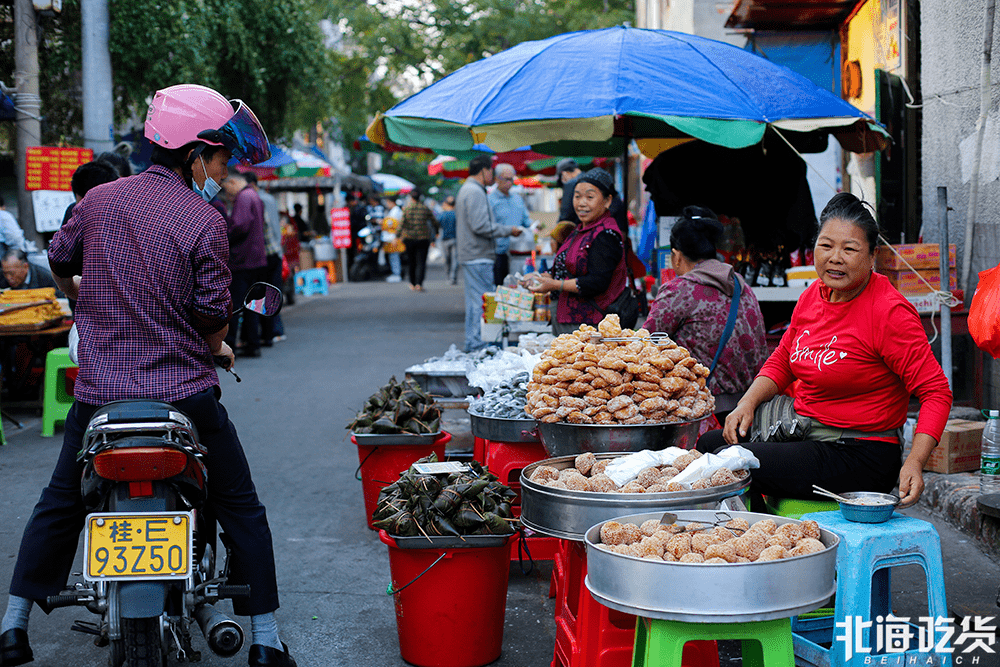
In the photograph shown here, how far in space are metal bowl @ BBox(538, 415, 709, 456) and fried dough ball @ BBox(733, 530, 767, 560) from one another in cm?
123

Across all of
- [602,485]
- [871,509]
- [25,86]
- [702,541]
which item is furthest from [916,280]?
[25,86]

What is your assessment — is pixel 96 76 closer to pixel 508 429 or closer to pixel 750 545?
pixel 508 429

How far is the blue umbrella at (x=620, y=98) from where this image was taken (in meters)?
5.92

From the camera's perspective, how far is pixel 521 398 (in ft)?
16.3

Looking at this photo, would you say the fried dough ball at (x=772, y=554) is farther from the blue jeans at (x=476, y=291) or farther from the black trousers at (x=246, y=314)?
the black trousers at (x=246, y=314)

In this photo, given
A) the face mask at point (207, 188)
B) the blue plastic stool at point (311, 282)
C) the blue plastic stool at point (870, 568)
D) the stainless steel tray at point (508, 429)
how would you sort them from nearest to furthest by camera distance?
the blue plastic stool at point (870, 568) → the face mask at point (207, 188) → the stainless steel tray at point (508, 429) → the blue plastic stool at point (311, 282)

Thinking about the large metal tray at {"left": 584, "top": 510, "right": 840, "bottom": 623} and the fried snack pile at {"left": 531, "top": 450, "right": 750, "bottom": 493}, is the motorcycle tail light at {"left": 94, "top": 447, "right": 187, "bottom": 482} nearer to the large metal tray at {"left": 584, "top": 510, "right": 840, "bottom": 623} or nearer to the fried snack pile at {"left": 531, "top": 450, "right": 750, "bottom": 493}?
the fried snack pile at {"left": 531, "top": 450, "right": 750, "bottom": 493}

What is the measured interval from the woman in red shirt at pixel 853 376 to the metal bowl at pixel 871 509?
31cm

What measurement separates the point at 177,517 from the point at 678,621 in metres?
1.70

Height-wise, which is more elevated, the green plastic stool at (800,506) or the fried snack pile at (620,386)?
the fried snack pile at (620,386)

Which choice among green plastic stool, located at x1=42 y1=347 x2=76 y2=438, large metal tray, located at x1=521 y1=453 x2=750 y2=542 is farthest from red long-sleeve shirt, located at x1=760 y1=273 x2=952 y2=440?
green plastic stool, located at x1=42 y1=347 x2=76 y2=438

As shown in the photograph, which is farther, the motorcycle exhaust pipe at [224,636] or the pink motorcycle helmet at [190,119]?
the motorcycle exhaust pipe at [224,636]

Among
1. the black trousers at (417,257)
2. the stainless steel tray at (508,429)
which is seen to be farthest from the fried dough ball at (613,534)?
the black trousers at (417,257)

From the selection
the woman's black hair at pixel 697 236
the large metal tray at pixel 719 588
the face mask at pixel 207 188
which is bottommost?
the large metal tray at pixel 719 588
